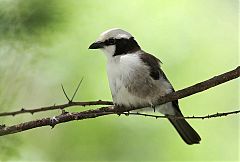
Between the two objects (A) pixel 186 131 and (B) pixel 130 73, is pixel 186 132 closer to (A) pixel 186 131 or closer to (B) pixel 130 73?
(A) pixel 186 131

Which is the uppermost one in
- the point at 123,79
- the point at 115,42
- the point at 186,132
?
the point at 115,42

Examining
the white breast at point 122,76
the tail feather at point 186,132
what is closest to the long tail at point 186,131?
the tail feather at point 186,132

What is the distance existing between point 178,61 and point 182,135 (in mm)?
666

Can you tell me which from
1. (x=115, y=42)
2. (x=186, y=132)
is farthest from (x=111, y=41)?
Answer: (x=186, y=132)

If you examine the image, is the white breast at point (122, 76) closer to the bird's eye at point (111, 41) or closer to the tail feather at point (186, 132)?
the bird's eye at point (111, 41)

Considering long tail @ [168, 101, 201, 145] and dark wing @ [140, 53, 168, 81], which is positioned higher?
dark wing @ [140, 53, 168, 81]

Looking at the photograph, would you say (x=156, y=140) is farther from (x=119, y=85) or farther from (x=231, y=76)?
(x=231, y=76)

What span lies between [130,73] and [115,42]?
201 mm

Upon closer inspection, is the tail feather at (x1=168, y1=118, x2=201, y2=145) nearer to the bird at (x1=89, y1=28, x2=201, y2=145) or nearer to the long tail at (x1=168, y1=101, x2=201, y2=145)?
the long tail at (x1=168, y1=101, x2=201, y2=145)

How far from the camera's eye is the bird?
207 cm

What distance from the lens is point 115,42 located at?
7.32 feet

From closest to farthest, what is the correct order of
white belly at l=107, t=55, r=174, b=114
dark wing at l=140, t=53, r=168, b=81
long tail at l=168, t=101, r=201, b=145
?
white belly at l=107, t=55, r=174, b=114, dark wing at l=140, t=53, r=168, b=81, long tail at l=168, t=101, r=201, b=145

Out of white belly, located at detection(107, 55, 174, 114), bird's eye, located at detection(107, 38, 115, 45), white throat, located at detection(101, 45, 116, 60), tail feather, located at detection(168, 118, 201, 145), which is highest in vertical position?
bird's eye, located at detection(107, 38, 115, 45)

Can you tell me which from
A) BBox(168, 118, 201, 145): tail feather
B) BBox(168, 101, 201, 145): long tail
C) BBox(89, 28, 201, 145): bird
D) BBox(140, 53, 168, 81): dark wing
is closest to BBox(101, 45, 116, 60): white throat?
BBox(89, 28, 201, 145): bird
